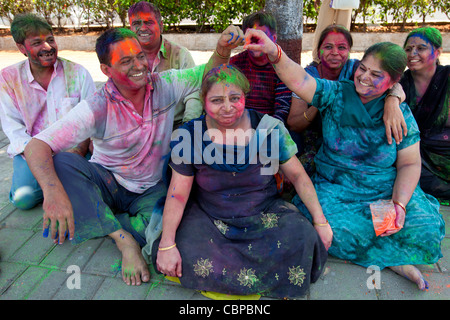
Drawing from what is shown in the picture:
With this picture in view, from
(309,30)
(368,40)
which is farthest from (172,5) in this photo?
(368,40)

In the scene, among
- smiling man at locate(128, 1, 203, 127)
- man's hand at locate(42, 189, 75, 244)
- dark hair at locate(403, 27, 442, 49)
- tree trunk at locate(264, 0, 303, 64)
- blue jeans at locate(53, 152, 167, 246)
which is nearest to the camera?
man's hand at locate(42, 189, 75, 244)

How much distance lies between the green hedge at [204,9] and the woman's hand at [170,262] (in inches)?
264

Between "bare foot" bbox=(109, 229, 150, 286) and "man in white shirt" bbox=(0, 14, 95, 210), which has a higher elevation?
"man in white shirt" bbox=(0, 14, 95, 210)

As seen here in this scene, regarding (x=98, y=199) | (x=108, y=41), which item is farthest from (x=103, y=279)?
(x=108, y=41)

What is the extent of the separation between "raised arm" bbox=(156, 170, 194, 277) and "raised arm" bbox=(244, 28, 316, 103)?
962 mm

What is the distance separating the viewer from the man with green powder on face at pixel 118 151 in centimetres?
232

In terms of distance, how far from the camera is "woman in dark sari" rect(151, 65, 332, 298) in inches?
86.8

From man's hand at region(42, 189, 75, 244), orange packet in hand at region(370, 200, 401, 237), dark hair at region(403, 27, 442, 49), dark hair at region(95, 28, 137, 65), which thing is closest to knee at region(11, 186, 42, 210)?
man's hand at region(42, 189, 75, 244)

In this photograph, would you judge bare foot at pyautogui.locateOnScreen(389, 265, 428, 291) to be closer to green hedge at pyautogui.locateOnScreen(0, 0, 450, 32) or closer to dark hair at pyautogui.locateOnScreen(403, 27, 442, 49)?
dark hair at pyautogui.locateOnScreen(403, 27, 442, 49)

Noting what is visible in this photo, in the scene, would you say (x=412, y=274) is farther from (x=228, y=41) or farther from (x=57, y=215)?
(x=57, y=215)

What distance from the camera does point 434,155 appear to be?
3.08 metres

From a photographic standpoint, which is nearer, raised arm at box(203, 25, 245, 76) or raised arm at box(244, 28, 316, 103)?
raised arm at box(244, 28, 316, 103)

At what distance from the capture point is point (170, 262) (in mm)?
2215
